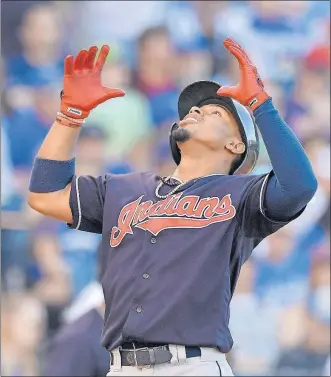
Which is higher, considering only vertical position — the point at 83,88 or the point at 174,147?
the point at 83,88

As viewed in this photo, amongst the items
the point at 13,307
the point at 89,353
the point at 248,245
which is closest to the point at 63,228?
the point at 13,307

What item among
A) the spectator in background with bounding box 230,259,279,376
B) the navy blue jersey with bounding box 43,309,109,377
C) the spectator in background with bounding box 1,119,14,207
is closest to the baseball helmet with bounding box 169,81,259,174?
the navy blue jersey with bounding box 43,309,109,377

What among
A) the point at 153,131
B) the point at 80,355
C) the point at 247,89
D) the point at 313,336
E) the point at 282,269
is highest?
the point at 247,89

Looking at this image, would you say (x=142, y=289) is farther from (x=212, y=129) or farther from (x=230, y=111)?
(x=230, y=111)

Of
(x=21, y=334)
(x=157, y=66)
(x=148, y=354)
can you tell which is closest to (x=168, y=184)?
(x=148, y=354)

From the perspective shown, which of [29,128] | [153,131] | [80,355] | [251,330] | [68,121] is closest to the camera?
[68,121]

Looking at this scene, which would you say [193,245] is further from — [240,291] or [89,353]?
[240,291]

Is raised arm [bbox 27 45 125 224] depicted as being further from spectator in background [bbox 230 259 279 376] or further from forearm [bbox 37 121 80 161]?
spectator in background [bbox 230 259 279 376]

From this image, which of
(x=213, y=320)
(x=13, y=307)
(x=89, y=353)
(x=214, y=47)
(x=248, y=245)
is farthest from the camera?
(x=214, y=47)
